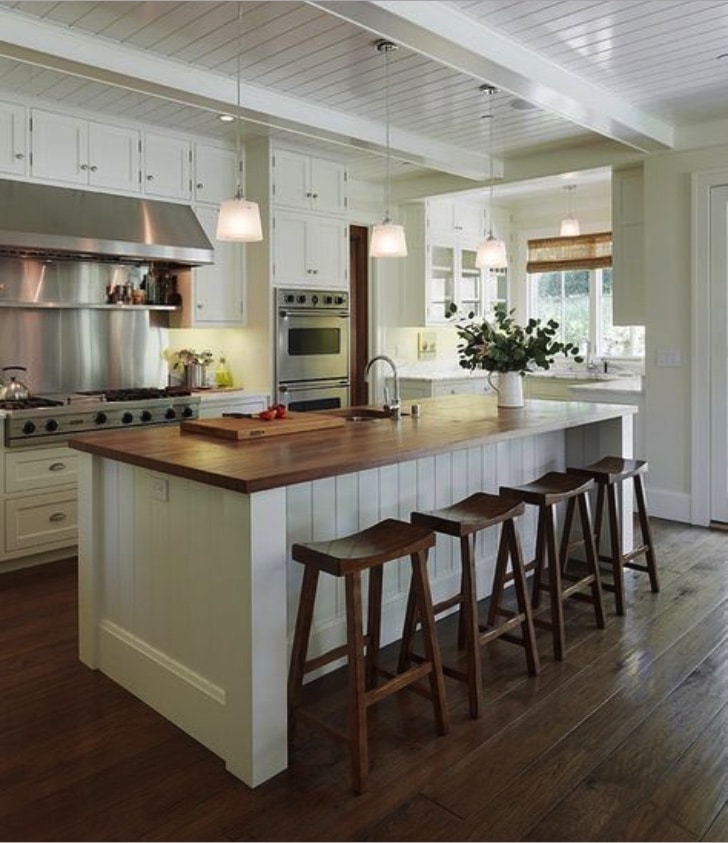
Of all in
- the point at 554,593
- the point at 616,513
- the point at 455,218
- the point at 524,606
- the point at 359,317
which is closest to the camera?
the point at 524,606

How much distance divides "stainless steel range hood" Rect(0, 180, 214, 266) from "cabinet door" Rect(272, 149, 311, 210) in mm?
648

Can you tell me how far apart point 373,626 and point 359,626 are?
471 mm

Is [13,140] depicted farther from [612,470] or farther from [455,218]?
[455,218]

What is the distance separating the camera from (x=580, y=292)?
7496mm

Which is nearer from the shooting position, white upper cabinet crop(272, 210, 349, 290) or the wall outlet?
the wall outlet

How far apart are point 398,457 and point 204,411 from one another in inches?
105

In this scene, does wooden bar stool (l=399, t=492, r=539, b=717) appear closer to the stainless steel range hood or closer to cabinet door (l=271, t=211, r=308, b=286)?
the stainless steel range hood

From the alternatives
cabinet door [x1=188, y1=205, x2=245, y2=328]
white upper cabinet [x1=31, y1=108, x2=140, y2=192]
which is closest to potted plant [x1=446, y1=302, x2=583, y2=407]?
cabinet door [x1=188, y1=205, x2=245, y2=328]

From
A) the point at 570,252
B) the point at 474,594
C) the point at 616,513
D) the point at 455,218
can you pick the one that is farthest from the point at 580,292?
the point at 474,594

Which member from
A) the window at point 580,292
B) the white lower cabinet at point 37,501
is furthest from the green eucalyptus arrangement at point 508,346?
the window at point 580,292

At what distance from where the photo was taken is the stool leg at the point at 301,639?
2.30m

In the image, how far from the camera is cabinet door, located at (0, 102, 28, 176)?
411 centimetres

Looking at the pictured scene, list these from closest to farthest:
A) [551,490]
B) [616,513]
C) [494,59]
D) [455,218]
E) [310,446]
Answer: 1. [310,446]
2. [551,490]
3. [494,59]
4. [616,513]
5. [455,218]

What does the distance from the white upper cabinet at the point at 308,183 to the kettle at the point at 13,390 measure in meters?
2.07
